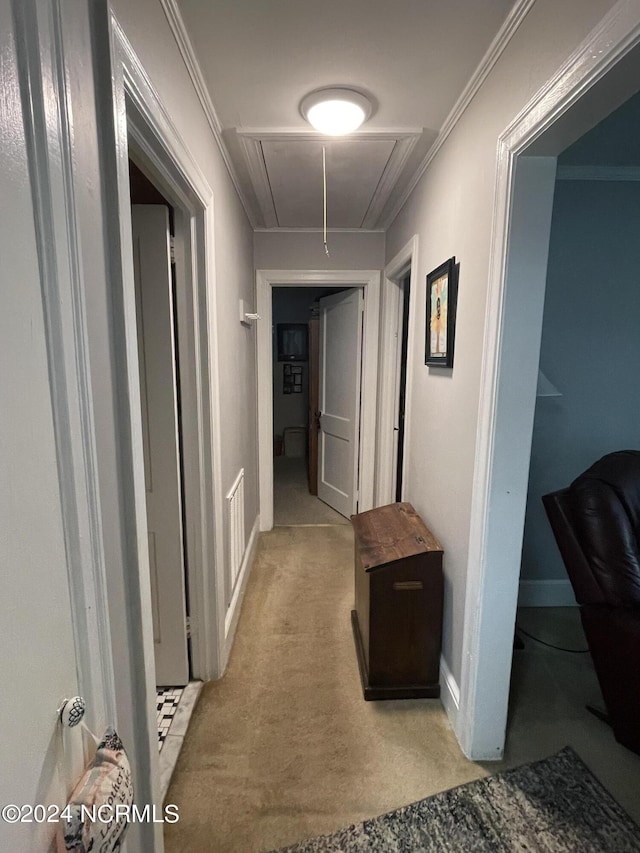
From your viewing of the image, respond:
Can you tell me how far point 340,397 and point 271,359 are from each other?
715 millimetres

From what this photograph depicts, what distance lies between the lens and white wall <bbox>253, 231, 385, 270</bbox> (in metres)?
3.09

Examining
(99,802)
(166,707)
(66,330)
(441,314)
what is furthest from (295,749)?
(441,314)

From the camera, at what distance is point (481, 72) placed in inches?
53.4

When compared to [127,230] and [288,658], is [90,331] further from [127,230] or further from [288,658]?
[288,658]

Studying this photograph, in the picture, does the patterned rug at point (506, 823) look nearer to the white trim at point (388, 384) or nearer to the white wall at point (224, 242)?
the white wall at point (224, 242)

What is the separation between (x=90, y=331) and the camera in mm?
768

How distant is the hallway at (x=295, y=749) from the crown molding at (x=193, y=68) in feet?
7.75

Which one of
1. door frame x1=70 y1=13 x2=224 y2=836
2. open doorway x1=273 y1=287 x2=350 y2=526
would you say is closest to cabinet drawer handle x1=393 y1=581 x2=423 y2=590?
door frame x1=70 y1=13 x2=224 y2=836

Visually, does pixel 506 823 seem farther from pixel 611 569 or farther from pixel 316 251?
pixel 316 251

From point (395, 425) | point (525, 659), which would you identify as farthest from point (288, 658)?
point (395, 425)

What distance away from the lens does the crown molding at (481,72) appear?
111cm

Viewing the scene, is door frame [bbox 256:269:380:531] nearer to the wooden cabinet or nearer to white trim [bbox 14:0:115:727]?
the wooden cabinet

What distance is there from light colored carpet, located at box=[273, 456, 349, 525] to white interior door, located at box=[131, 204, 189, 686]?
1.85m

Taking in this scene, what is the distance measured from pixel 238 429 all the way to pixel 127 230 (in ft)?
5.33
